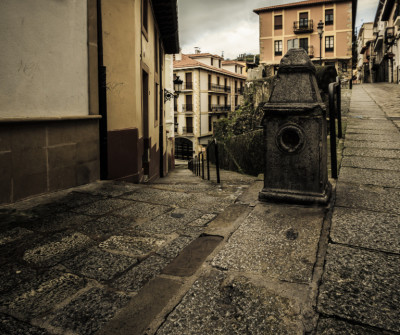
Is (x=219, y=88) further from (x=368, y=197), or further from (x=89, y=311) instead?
(x=89, y=311)

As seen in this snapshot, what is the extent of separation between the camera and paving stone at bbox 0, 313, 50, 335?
4.83ft

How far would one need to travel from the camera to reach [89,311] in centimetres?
Answer: 164

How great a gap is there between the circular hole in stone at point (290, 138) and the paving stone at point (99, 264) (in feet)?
5.71

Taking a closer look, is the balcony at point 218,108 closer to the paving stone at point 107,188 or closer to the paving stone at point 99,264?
the paving stone at point 107,188

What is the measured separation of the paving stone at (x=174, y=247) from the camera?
227 cm

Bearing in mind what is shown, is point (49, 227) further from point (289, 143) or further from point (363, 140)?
point (363, 140)

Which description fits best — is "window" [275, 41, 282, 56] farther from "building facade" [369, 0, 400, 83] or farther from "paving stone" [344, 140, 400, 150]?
"paving stone" [344, 140, 400, 150]

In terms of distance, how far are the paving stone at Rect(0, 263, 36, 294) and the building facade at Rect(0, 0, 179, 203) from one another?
5.59ft

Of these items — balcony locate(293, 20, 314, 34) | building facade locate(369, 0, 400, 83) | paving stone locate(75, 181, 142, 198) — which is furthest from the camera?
balcony locate(293, 20, 314, 34)

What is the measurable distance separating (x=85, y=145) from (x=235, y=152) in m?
5.81

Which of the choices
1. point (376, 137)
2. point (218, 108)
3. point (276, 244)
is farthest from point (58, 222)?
point (218, 108)

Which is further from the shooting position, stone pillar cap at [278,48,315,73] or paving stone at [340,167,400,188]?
paving stone at [340,167,400,188]

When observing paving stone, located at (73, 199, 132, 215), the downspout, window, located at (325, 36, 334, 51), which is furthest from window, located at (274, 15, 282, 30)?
paving stone, located at (73, 199, 132, 215)

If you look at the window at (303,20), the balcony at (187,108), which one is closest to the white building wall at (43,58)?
the balcony at (187,108)
